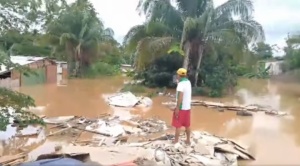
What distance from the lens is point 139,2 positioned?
1966 cm

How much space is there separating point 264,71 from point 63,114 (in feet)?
97.7

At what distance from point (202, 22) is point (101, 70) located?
16.6 metres

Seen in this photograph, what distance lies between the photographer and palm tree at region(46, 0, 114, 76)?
28.9 metres

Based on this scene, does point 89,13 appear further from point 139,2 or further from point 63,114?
point 63,114

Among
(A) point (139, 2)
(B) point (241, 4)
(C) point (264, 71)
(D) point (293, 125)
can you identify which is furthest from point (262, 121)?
(C) point (264, 71)

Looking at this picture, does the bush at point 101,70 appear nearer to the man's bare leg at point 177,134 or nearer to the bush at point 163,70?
the bush at point 163,70

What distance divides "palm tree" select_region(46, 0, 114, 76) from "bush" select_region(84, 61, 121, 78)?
129 centimetres

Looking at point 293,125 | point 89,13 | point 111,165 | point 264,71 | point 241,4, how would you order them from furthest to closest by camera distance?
point 264,71, point 89,13, point 241,4, point 293,125, point 111,165

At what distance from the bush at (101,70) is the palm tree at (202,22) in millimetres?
12609

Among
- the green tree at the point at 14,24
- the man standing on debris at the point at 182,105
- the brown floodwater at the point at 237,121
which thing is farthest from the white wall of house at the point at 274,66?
the green tree at the point at 14,24

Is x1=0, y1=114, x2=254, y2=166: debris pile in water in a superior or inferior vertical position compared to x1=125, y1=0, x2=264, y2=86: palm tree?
inferior

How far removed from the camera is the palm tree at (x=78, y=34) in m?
28.9

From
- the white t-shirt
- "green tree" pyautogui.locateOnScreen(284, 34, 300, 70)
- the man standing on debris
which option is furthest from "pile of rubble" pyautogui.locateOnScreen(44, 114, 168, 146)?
"green tree" pyautogui.locateOnScreen(284, 34, 300, 70)

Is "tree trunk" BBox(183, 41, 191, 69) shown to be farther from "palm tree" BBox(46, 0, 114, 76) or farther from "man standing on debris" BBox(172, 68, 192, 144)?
"man standing on debris" BBox(172, 68, 192, 144)
